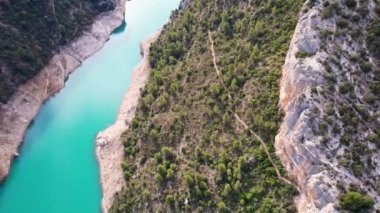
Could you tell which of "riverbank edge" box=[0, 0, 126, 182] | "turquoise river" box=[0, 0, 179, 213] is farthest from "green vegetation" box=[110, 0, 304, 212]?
"riverbank edge" box=[0, 0, 126, 182]

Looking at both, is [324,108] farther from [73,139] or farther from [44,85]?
[44,85]

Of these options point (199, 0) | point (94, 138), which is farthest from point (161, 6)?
point (94, 138)

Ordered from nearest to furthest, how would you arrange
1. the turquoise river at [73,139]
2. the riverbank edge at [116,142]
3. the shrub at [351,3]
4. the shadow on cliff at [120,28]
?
the shrub at [351,3]
the riverbank edge at [116,142]
the turquoise river at [73,139]
the shadow on cliff at [120,28]

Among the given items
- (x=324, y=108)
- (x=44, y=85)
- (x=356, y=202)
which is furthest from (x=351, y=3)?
(x=44, y=85)

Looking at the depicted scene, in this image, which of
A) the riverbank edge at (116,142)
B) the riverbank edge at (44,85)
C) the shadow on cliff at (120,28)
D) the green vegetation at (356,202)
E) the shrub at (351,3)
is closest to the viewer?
the green vegetation at (356,202)

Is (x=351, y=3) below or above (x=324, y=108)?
→ above

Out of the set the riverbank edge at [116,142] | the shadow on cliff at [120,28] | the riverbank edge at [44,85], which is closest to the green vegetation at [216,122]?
the riverbank edge at [116,142]

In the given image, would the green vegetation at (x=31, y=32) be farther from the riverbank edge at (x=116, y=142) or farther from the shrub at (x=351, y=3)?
the shrub at (x=351, y=3)
